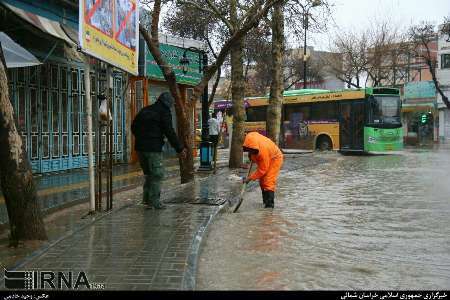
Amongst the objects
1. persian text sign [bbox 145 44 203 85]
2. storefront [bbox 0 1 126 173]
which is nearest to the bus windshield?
persian text sign [bbox 145 44 203 85]

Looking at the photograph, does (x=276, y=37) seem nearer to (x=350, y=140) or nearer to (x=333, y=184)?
(x=333, y=184)

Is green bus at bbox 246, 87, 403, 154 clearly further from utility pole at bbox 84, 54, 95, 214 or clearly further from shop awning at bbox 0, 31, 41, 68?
utility pole at bbox 84, 54, 95, 214

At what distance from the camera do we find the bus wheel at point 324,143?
27305 millimetres

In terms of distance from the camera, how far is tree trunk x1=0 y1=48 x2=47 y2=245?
19.9 feet

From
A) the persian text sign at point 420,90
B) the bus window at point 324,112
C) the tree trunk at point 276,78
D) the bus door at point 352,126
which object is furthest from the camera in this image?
the persian text sign at point 420,90

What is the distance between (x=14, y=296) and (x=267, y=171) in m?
5.84

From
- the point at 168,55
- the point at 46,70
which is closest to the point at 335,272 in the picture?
the point at 46,70

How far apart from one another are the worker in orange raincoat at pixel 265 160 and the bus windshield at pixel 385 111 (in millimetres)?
16406

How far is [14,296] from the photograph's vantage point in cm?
430

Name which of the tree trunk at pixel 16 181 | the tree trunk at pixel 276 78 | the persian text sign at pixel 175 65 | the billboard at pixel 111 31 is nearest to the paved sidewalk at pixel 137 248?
the tree trunk at pixel 16 181

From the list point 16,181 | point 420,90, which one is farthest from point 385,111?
point 420,90

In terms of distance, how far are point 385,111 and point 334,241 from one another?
19.3 meters

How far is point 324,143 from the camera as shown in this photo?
27.6 m

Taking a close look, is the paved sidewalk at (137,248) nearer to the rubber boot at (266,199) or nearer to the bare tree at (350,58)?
the rubber boot at (266,199)
